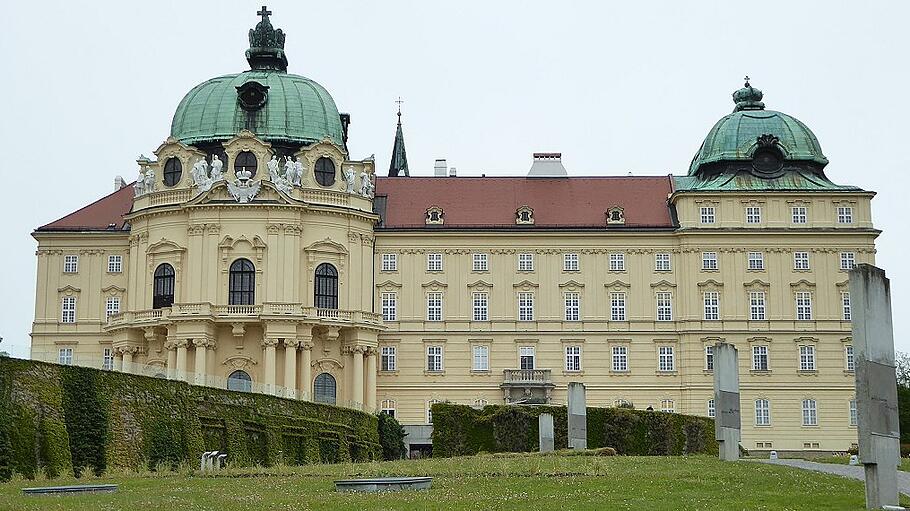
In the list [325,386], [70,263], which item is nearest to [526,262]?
[325,386]

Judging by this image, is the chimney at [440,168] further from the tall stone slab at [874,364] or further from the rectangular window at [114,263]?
the tall stone slab at [874,364]

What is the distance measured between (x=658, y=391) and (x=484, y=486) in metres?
53.8

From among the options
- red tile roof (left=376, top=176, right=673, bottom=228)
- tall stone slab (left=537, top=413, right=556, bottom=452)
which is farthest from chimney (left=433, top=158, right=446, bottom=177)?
tall stone slab (left=537, top=413, right=556, bottom=452)

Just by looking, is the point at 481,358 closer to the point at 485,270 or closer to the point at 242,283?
the point at 485,270

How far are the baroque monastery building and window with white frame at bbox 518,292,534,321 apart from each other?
9cm

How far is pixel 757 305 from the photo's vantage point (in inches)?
3290

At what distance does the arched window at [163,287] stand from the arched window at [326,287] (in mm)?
8535

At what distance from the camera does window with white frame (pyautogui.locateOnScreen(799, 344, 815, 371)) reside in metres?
83.1

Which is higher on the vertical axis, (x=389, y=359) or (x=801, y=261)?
(x=801, y=261)

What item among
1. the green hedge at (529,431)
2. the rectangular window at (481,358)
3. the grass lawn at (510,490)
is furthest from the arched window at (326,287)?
the grass lawn at (510,490)

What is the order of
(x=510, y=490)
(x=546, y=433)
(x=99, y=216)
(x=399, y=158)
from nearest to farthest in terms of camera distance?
(x=510, y=490)
(x=546, y=433)
(x=99, y=216)
(x=399, y=158)

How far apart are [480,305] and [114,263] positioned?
904 inches

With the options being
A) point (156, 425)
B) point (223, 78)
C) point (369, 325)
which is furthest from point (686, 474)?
point (223, 78)

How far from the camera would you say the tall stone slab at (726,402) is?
45.1m
